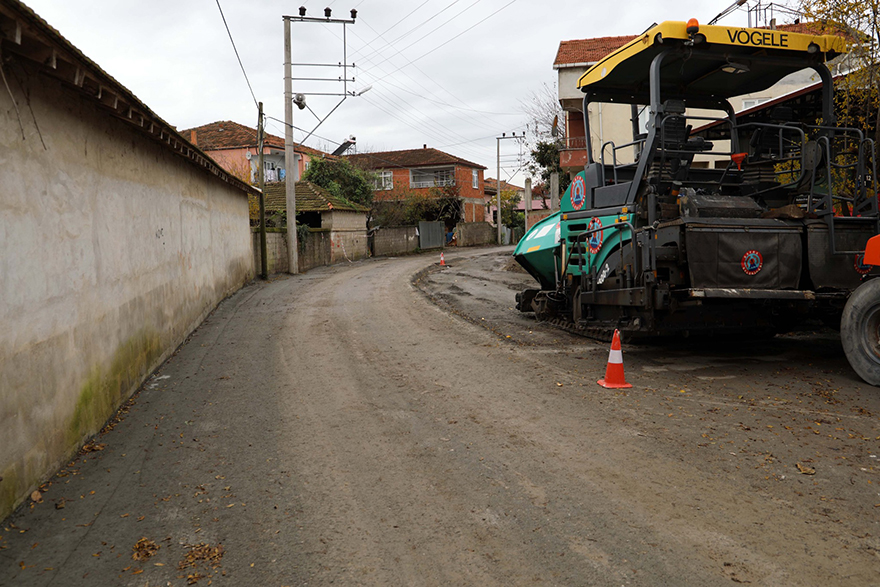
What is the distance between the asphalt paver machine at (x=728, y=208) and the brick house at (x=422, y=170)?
42820mm

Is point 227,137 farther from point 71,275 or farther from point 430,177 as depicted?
point 71,275

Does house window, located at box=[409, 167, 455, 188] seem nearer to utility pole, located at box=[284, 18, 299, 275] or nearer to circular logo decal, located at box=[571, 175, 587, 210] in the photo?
utility pole, located at box=[284, 18, 299, 275]

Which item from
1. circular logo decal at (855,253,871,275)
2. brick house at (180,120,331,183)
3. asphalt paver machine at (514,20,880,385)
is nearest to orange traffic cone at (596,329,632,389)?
asphalt paver machine at (514,20,880,385)

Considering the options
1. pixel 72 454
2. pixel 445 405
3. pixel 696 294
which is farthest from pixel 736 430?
pixel 72 454

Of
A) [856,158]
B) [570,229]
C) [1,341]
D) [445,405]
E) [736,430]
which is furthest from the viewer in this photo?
[570,229]

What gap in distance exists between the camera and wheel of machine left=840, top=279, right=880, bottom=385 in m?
5.95

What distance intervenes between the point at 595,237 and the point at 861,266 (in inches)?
121

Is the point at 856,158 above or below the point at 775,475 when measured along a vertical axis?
above

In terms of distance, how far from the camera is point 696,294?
6.47 meters

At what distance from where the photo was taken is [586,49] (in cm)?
2462

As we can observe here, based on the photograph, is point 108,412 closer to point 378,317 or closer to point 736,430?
point 736,430

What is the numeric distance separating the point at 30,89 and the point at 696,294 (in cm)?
613

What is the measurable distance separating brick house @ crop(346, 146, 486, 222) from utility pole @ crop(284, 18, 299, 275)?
1043 inches

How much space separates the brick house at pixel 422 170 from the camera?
172 feet
